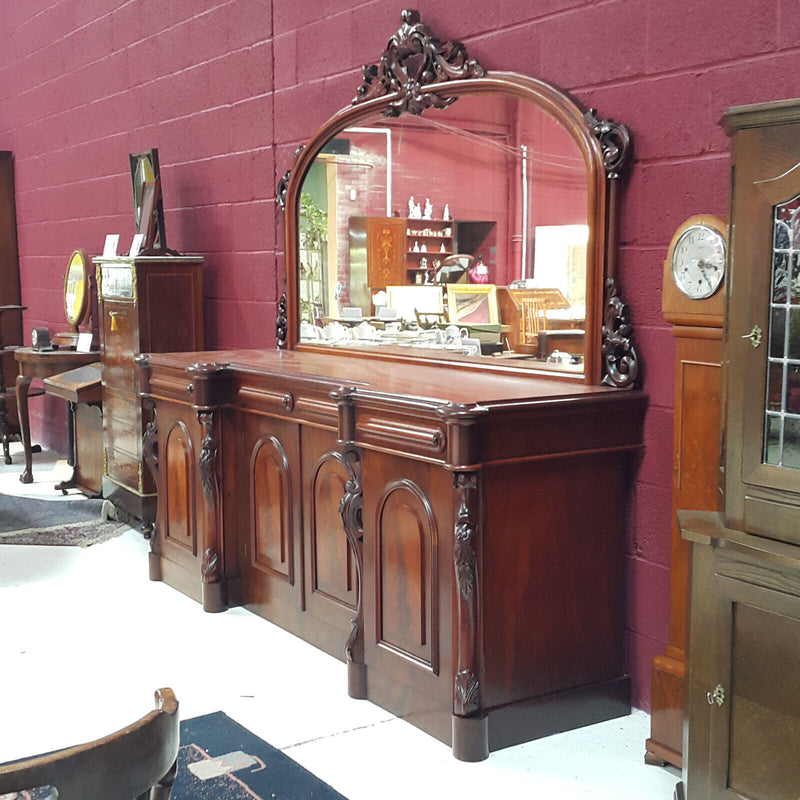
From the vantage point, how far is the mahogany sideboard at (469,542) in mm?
2881

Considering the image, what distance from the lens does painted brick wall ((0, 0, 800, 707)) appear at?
295cm

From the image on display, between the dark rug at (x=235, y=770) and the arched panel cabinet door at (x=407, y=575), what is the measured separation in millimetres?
472

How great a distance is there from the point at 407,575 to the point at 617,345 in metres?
0.93

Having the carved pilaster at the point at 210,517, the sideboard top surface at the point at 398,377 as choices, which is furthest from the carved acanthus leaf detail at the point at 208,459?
the sideboard top surface at the point at 398,377

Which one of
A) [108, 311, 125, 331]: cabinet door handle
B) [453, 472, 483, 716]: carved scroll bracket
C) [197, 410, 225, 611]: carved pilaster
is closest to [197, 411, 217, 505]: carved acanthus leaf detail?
[197, 410, 225, 611]: carved pilaster

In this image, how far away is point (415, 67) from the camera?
153 inches

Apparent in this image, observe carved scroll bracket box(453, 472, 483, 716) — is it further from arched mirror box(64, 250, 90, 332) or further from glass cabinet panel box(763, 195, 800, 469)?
arched mirror box(64, 250, 90, 332)

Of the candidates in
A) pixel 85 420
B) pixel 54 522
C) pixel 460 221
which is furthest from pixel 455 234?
pixel 85 420

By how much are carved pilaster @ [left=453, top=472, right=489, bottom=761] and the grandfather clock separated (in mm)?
474

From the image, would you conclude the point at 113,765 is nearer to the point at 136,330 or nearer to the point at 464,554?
the point at 464,554

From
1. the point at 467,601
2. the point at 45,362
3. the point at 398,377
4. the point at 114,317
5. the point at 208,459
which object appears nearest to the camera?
the point at 467,601

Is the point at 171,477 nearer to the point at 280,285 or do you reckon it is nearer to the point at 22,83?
the point at 280,285

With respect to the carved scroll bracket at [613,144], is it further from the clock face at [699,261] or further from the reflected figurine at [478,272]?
the reflected figurine at [478,272]

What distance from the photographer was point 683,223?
284 cm
